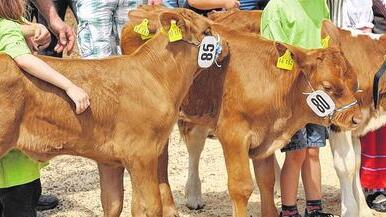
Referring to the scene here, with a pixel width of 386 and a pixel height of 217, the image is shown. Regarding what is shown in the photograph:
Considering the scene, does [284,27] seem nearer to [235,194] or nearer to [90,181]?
[235,194]

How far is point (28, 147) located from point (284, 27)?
2024 mm

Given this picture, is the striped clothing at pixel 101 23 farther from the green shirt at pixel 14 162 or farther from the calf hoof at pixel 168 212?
the green shirt at pixel 14 162

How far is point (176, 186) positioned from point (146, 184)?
8.20ft

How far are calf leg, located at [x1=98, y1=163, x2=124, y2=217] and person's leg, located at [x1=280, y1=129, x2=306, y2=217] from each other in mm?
1286

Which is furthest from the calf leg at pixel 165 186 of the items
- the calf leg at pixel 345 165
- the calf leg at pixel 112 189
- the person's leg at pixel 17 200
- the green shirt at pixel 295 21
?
the calf leg at pixel 345 165

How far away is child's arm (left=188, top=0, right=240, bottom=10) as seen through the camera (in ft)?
18.4

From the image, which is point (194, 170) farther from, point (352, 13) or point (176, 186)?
point (352, 13)

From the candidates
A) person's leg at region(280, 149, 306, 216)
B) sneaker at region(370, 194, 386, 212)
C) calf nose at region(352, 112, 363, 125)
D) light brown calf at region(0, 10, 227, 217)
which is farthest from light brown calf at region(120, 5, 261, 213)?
sneaker at region(370, 194, 386, 212)

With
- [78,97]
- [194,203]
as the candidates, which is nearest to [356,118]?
[78,97]

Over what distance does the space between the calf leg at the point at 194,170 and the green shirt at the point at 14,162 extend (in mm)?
1930

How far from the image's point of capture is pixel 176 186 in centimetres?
684

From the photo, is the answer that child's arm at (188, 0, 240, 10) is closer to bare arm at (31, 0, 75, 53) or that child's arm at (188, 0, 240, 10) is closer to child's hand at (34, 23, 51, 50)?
bare arm at (31, 0, 75, 53)

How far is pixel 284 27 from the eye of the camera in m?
5.14

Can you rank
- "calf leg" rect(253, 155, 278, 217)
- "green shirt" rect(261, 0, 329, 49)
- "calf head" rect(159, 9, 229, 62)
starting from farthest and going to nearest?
"calf leg" rect(253, 155, 278, 217), "green shirt" rect(261, 0, 329, 49), "calf head" rect(159, 9, 229, 62)
